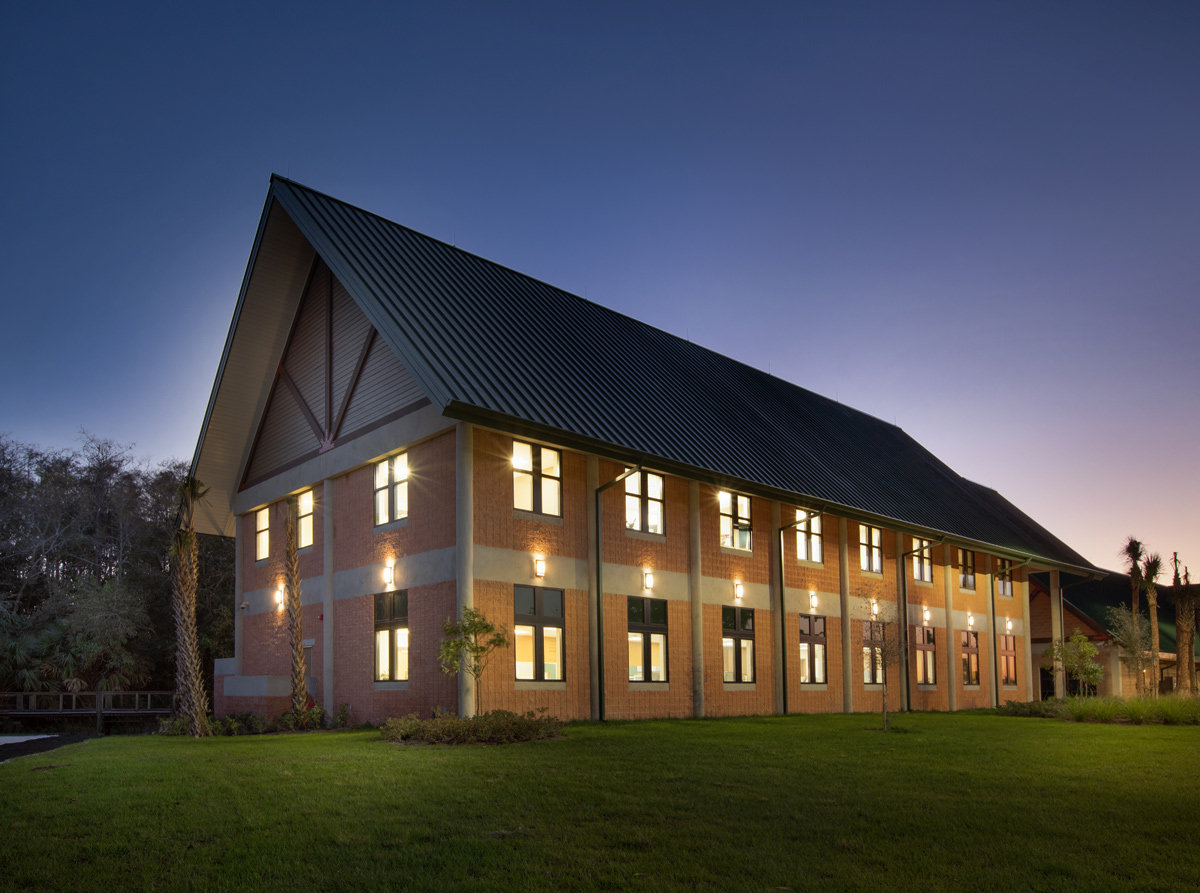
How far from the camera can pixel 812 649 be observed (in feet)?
97.8

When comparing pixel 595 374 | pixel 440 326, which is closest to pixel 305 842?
pixel 440 326

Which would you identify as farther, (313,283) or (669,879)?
(313,283)

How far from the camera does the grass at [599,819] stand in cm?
721

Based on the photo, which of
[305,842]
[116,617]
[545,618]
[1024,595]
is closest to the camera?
[305,842]

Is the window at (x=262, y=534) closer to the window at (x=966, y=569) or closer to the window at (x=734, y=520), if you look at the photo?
the window at (x=734, y=520)

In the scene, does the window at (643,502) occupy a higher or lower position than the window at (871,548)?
higher

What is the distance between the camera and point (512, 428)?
19703 mm

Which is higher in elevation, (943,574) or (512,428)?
(512,428)

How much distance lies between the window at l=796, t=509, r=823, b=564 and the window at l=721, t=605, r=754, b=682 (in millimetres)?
3531

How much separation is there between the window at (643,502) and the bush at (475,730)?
793 cm

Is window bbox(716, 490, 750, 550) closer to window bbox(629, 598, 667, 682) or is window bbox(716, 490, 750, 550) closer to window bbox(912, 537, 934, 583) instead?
window bbox(629, 598, 667, 682)

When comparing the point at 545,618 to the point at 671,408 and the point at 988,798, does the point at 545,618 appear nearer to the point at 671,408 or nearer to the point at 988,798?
the point at 671,408

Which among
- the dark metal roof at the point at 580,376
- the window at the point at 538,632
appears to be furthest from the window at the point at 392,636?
the dark metal roof at the point at 580,376

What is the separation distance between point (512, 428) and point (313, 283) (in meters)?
10.7
